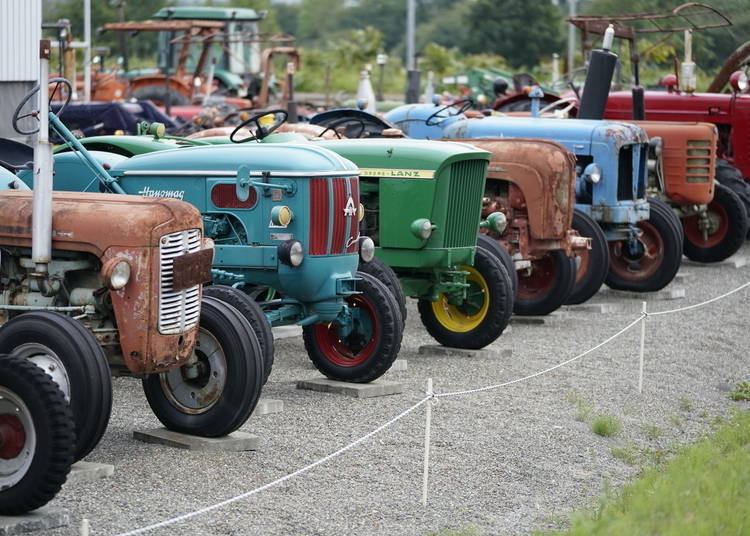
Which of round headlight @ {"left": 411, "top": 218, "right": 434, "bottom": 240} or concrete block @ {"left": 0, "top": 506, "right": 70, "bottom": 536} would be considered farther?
round headlight @ {"left": 411, "top": 218, "right": 434, "bottom": 240}

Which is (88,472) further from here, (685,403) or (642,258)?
(642,258)

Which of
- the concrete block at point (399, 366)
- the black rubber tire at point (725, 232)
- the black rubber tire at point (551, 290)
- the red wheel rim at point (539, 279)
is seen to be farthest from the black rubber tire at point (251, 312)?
the black rubber tire at point (725, 232)

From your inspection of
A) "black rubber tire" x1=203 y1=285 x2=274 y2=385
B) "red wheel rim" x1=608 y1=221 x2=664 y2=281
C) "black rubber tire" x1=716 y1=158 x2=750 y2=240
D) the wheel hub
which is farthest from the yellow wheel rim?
"black rubber tire" x1=716 y1=158 x2=750 y2=240

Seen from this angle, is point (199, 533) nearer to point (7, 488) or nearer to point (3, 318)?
point (7, 488)

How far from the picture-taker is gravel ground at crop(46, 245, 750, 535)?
5.94 metres

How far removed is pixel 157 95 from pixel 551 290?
1522 centimetres

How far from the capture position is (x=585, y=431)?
7855 mm

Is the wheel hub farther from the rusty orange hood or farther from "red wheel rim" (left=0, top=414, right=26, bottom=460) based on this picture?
the rusty orange hood

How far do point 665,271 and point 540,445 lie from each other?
6495mm

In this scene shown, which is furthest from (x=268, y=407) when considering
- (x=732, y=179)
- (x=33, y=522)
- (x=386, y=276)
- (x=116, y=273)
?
(x=732, y=179)

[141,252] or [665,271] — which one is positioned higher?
[141,252]

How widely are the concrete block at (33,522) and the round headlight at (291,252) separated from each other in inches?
102

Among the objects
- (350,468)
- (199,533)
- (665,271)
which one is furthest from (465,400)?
(665,271)

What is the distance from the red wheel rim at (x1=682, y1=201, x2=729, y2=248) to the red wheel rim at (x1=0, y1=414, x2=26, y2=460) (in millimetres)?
11208
